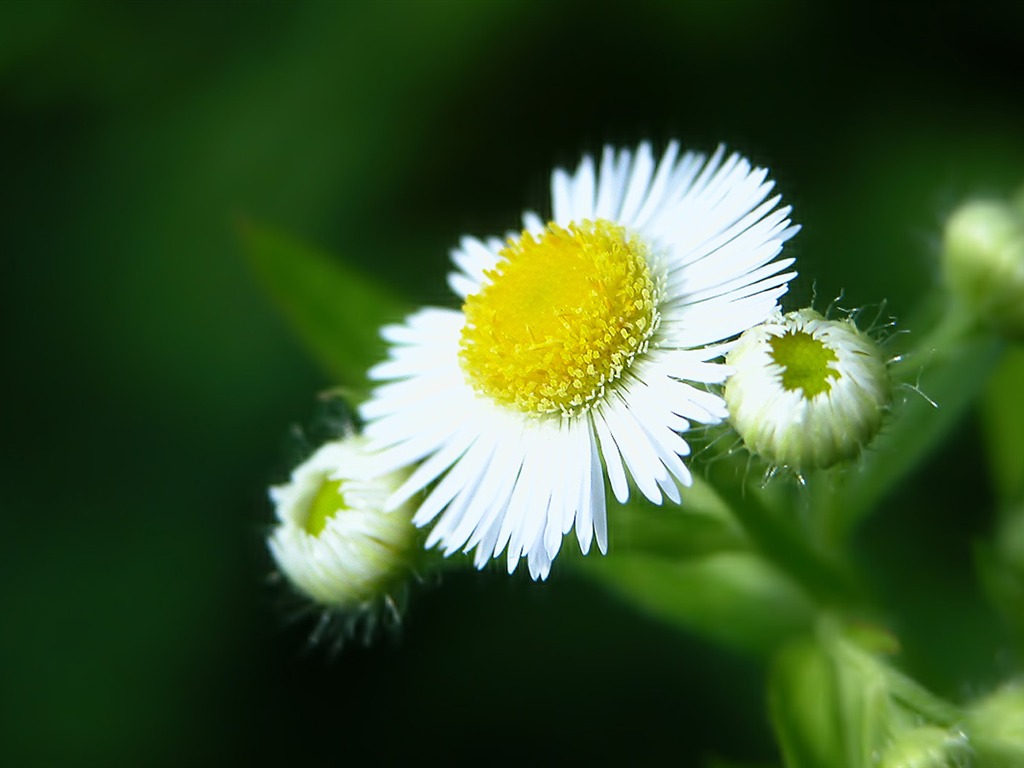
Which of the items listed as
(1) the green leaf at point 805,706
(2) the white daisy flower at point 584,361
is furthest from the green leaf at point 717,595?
(2) the white daisy flower at point 584,361

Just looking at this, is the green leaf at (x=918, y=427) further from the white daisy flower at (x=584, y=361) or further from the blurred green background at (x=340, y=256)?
the blurred green background at (x=340, y=256)

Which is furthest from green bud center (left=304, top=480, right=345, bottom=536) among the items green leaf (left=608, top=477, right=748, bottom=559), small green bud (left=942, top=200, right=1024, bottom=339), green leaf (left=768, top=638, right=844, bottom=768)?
small green bud (left=942, top=200, right=1024, bottom=339)

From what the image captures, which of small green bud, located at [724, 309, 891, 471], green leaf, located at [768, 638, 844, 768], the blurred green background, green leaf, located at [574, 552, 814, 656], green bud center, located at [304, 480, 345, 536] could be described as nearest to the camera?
small green bud, located at [724, 309, 891, 471]

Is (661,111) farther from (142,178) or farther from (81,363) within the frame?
(81,363)

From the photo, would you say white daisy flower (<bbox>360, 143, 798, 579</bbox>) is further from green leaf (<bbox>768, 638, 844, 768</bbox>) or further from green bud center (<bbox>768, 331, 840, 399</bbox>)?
green leaf (<bbox>768, 638, 844, 768</bbox>)

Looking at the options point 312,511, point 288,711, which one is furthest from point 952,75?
point 288,711

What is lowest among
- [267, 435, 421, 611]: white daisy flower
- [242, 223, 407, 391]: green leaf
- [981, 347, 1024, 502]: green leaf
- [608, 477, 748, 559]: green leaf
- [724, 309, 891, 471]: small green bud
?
[267, 435, 421, 611]: white daisy flower

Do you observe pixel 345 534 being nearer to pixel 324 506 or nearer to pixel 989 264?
pixel 324 506
